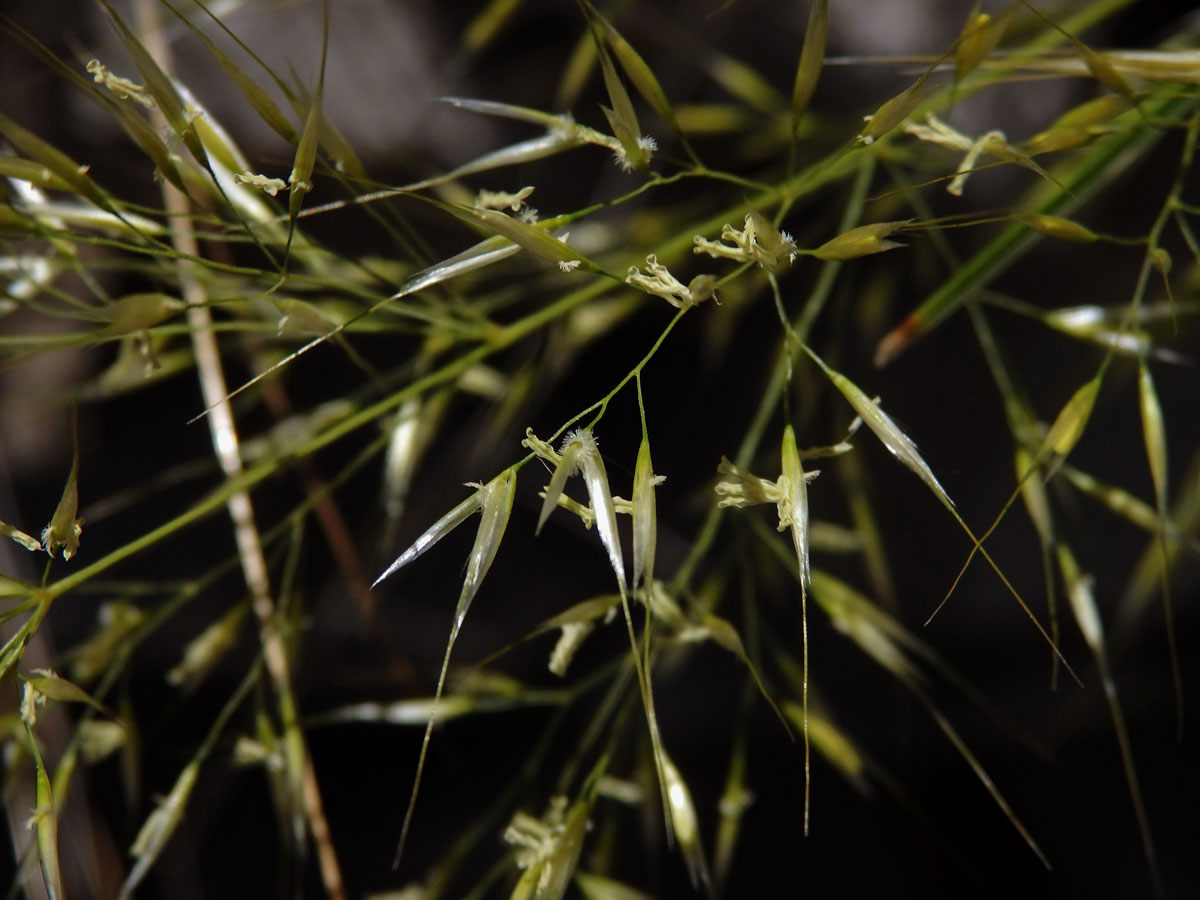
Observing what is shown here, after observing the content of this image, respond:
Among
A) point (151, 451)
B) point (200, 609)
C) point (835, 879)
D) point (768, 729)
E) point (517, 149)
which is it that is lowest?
point (835, 879)

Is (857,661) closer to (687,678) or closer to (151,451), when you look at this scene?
(687,678)

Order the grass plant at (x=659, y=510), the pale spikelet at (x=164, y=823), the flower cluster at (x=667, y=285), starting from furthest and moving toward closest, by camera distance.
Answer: the grass plant at (x=659, y=510) → the pale spikelet at (x=164, y=823) → the flower cluster at (x=667, y=285)

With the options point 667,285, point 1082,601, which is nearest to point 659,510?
point 1082,601

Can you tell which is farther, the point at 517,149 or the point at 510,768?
the point at 510,768

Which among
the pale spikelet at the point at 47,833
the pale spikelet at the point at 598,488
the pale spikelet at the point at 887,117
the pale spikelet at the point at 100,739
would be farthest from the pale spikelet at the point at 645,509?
the pale spikelet at the point at 100,739

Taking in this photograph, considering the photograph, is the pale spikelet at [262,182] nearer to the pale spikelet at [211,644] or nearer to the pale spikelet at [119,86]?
the pale spikelet at [119,86]

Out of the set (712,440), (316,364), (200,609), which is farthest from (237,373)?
(712,440)

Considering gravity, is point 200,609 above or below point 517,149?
below

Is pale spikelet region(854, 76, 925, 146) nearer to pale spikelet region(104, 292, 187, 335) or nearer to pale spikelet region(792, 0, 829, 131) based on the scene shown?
pale spikelet region(792, 0, 829, 131)

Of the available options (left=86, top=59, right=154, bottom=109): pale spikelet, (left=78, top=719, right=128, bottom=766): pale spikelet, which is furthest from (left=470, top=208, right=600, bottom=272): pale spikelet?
(left=78, top=719, right=128, bottom=766): pale spikelet

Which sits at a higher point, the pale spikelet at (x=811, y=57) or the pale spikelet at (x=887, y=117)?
the pale spikelet at (x=811, y=57)

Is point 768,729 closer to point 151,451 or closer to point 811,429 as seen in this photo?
point 811,429
